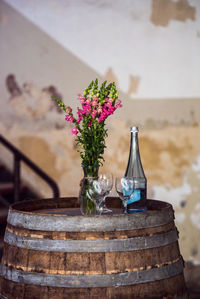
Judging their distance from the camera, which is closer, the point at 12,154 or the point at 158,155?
the point at 158,155

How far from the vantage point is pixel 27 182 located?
540cm

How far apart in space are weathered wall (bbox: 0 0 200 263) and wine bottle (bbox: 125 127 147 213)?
2608 mm

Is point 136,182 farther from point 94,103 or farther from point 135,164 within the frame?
point 94,103

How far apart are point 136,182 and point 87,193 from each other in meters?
0.34

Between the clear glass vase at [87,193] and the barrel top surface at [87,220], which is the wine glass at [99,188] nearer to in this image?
the clear glass vase at [87,193]

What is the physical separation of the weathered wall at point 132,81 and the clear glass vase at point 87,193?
290cm

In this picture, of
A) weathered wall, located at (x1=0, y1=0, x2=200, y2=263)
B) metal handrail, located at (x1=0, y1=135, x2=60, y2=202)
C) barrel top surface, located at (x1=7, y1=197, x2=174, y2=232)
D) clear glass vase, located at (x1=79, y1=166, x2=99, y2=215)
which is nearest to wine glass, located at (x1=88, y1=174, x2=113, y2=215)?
clear glass vase, located at (x1=79, y1=166, x2=99, y2=215)

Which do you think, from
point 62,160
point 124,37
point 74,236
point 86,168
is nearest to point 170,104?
point 124,37

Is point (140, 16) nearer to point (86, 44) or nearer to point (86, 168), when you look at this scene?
point (86, 44)

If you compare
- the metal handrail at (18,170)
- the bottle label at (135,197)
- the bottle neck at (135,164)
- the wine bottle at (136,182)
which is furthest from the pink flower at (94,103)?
the metal handrail at (18,170)

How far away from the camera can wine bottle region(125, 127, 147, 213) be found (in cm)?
232

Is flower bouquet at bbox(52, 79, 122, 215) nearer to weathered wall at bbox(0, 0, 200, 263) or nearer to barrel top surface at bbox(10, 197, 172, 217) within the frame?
barrel top surface at bbox(10, 197, 172, 217)

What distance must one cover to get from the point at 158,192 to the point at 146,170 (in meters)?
0.25

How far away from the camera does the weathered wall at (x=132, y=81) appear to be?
5.10 meters
